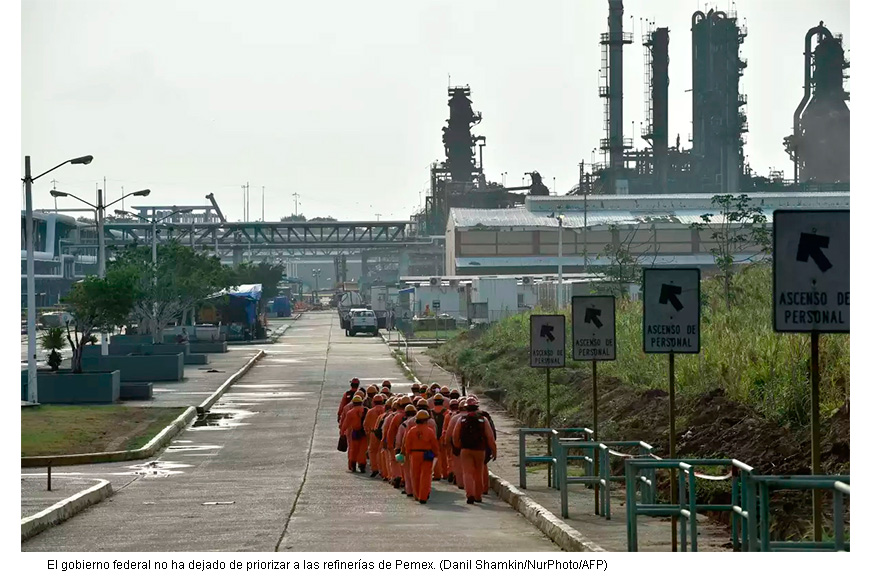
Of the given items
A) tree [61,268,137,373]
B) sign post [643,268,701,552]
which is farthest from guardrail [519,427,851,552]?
tree [61,268,137,373]

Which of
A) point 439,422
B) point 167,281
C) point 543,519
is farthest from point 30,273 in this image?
point 167,281

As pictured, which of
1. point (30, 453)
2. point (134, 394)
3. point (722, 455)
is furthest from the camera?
point (134, 394)

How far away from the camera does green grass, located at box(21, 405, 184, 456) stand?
2900cm

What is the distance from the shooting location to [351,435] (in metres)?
25.3

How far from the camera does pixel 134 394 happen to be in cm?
4134

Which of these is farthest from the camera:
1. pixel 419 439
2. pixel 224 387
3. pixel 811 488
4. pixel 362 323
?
pixel 362 323

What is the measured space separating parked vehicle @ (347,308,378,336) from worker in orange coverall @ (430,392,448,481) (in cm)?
6448

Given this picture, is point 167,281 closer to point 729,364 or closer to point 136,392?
point 136,392

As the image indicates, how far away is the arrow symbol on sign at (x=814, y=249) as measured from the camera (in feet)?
33.4

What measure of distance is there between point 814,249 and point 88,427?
2474 centimetres

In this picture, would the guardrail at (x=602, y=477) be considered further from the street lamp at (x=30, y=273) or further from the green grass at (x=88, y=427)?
the street lamp at (x=30, y=273)
